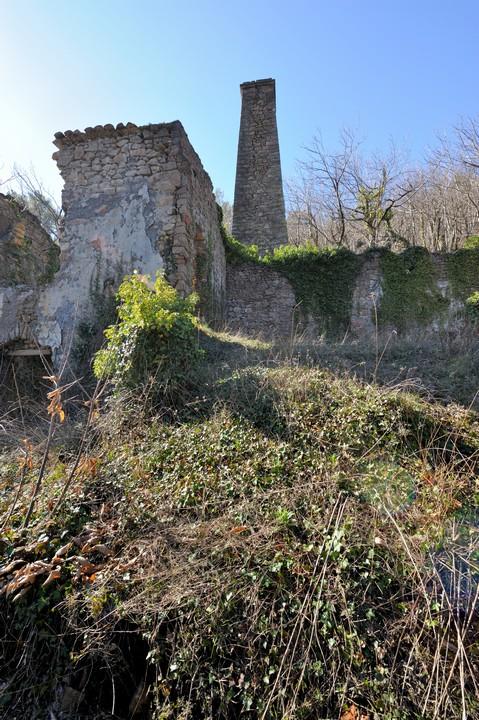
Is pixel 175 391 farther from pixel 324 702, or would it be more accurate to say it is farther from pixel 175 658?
pixel 324 702

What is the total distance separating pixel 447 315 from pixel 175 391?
987 centimetres

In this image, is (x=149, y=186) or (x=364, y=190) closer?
(x=149, y=186)

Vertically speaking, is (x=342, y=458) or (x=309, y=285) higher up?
(x=309, y=285)

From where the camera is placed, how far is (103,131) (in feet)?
25.3

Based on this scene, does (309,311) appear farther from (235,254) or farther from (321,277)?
(235,254)

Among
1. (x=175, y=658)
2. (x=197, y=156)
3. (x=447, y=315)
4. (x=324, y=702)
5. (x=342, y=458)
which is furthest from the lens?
(x=447, y=315)

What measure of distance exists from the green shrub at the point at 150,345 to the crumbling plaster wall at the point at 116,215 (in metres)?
1.98

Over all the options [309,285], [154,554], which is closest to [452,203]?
[309,285]

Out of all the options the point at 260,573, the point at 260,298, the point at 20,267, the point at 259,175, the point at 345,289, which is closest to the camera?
the point at 260,573

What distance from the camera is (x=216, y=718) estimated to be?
7.44ft

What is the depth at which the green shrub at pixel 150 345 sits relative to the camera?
5172 mm

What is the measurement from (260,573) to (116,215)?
703 centimetres

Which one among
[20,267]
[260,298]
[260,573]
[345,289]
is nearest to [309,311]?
[345,289]

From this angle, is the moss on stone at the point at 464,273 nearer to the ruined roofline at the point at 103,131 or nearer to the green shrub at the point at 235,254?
the green shrub at the point at 235,254
